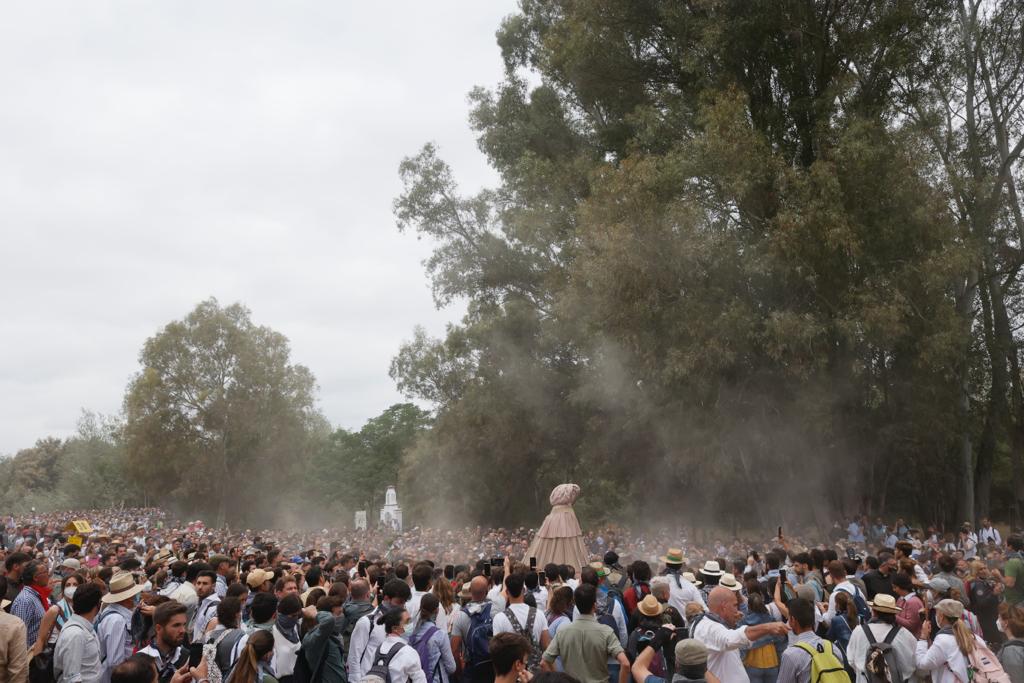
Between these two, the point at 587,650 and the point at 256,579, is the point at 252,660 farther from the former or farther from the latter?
the point at 256,579

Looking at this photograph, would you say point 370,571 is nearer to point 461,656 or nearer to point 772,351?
point 461,656

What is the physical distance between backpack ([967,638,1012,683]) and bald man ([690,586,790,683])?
155cm

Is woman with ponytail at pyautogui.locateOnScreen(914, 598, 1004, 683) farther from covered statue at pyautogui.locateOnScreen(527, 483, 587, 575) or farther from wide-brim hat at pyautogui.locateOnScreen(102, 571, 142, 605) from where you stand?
covered statue at pyautogui.locateOnScreen(527, 483, 587, 575)

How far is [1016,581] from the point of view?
31.0 ft

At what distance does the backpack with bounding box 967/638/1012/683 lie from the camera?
547 cm

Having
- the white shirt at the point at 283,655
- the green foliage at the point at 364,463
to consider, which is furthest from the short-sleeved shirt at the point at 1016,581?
the green foliage at the point at 364,463

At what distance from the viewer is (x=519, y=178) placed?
29.5m

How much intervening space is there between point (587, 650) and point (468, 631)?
124 centimetres

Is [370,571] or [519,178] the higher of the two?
[519,178]

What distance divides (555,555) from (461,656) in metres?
5.94

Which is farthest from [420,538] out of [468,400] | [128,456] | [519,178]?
[128,456]

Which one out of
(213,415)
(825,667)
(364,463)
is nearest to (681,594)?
(825,667)

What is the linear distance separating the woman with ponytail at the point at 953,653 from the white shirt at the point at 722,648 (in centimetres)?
153

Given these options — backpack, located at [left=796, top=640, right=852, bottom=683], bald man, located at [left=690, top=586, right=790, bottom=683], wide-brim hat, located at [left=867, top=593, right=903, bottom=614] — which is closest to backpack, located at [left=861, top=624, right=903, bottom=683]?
wide-brim hat, located at [left=867, top=593, right=903, bottom=614]
